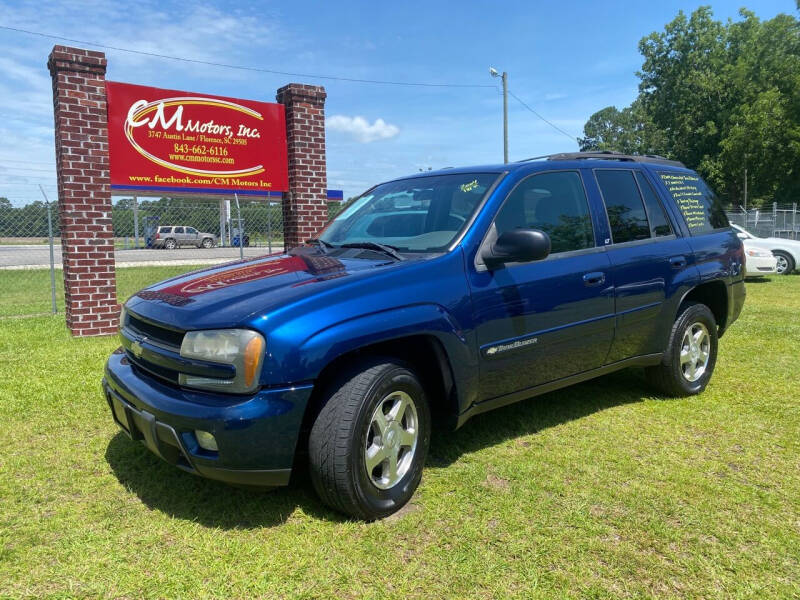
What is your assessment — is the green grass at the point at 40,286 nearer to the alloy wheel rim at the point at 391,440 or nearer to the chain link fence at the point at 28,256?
the chain link fence at the point at 28,256

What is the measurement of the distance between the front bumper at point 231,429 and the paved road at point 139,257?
13593mm

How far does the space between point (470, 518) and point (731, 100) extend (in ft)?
147

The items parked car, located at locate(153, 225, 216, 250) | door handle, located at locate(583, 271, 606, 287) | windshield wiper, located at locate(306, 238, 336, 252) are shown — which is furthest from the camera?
parked car, located at locate(153, 225, 216, 250)

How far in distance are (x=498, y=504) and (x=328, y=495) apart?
2.94 ft

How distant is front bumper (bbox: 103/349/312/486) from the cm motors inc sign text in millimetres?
5937

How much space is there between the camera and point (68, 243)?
7.27 metres

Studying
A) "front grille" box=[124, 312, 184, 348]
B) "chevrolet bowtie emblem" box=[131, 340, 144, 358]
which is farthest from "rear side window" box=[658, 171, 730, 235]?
"chevrolet bowtie emblem" box=[131, 340, 144, 358]

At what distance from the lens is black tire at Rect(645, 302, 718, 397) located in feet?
15.3

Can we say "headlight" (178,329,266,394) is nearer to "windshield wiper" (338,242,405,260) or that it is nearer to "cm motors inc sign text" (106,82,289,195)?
"windshield wiper" (338,242,405,260)

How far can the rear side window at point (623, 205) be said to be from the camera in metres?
4.23

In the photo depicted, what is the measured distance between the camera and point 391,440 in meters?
3.01

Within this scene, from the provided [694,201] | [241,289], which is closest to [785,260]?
[694,201]

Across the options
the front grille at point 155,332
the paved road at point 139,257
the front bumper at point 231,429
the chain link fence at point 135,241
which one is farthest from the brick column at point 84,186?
the paved road at point 139,257

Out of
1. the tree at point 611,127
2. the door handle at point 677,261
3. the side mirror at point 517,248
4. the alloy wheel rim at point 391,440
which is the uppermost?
the tree at point 611,127
